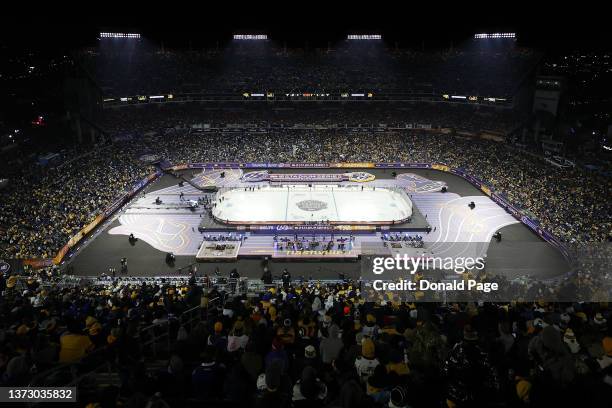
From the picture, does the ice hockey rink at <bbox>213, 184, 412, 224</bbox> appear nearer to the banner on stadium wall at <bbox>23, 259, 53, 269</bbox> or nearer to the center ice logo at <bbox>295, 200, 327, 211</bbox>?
the center ice logo at <bbox>295, 200, 327, 211</bbox>

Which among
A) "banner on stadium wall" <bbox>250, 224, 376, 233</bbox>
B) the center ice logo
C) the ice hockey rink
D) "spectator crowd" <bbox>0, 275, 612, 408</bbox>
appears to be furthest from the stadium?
the center ice logo

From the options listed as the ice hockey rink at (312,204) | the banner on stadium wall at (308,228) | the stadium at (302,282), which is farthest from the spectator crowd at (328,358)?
the ice hockey rink at (312,204)

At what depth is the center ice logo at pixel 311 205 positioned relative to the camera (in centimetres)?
3934

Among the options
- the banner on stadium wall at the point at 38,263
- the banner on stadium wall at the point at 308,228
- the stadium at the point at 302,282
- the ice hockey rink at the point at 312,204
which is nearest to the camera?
the stadium at the point at 302,282

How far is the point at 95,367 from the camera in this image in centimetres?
797

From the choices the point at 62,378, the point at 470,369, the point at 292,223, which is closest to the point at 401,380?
the point at 470,369

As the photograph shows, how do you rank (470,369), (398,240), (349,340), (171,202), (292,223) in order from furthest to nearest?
(171,202) → (292,223) → (398,240) → (349,340) → (470,369)

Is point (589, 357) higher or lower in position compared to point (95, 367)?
higher

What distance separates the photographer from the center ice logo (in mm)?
39344

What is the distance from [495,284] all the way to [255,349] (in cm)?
1100

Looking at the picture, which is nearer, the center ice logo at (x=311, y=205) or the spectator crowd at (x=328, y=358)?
the spectator crowd at (x=328, y=358)

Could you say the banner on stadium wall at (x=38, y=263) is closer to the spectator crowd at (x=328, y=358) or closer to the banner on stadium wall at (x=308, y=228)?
the banner on stadium wall at (x=308, y=228)

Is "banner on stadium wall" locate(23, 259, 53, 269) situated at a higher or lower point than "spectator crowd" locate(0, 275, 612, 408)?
lower

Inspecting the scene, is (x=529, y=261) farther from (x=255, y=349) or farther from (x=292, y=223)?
(x=255, y=349)
